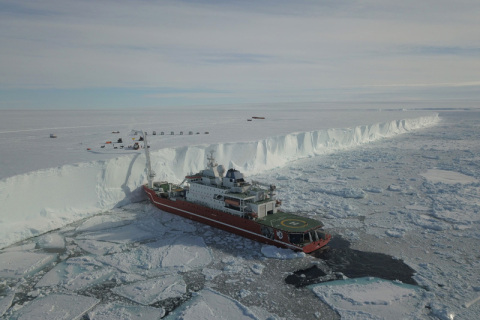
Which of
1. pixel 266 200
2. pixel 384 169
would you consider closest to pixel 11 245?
pixel 266 200

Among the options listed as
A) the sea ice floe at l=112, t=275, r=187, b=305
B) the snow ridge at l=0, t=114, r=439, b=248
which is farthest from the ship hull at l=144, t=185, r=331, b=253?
the sea ice floe at l=112, t=275, r=187, b=305

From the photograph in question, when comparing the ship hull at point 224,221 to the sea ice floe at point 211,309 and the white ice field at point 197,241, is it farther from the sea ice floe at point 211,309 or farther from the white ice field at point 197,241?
the sea ice floe at point 211,309

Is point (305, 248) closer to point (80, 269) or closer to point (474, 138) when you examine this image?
point (80, 269)

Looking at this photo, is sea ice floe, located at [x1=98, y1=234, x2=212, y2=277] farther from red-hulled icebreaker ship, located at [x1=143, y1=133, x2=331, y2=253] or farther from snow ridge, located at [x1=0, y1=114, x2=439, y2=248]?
snow ridge, located at [x1=0, y1=114, x2=439, y2=248]

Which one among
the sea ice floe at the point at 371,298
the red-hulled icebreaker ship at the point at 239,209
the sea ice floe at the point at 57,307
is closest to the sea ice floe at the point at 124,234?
the red-hulled icebreaker ship at the point at 239,209

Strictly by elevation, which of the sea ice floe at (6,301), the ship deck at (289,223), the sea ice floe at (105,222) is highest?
the ship deck at (289,223)

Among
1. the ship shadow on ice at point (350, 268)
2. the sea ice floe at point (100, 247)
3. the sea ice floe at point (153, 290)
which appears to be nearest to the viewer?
the sea ice floe at point (153, 290)
